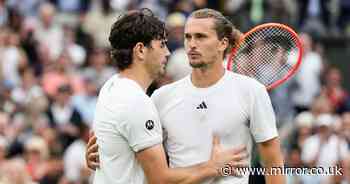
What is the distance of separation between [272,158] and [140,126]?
0.90 meters

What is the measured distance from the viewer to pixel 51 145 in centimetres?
1373

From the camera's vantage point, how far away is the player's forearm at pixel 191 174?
22.6 ft

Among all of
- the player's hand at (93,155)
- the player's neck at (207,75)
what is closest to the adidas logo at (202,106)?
the player's neck at (207,75)

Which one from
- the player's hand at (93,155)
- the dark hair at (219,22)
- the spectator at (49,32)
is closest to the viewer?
the dark hair at (219,22)

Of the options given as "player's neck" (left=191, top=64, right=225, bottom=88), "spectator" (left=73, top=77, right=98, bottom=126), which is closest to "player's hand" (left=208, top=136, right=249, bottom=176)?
"player's neck" (left=191, top=64, right=225, bottom=88)

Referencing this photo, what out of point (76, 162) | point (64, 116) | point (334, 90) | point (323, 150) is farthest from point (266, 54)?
point (334, 90)

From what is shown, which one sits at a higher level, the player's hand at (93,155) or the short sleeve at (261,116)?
the short sleeve at (261,116)

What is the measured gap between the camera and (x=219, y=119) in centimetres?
712

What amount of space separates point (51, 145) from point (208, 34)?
6845 millimetres

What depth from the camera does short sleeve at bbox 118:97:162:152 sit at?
6.81 metres

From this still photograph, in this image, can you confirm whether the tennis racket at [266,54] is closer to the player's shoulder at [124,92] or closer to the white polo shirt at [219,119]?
the white polo shirt at [219,119]

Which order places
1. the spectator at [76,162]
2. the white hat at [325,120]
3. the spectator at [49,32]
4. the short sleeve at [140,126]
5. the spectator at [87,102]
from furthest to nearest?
the spectator at [49,32]
the spectator at [87,102]
the white hat at [325,120]
the spectator at [76,162]
the short sleeve at [140,126]

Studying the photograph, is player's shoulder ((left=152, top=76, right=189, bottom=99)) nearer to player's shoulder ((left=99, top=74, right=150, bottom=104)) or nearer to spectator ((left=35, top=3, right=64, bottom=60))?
player's shoulder ((left=99, top=74, right=150, bottom=104))

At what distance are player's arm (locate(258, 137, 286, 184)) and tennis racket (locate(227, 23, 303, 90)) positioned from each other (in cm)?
55
